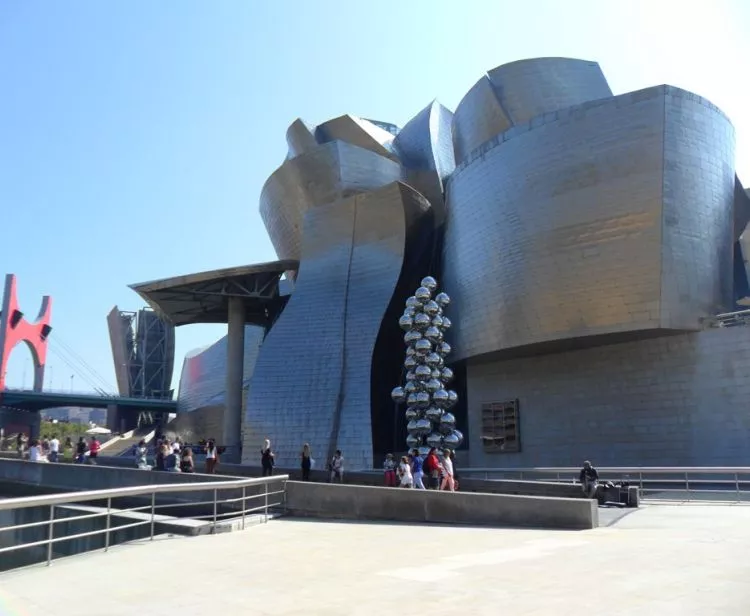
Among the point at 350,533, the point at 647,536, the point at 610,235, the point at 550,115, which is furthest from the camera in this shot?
the point at 550,115

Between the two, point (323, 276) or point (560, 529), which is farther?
point (323, 276)

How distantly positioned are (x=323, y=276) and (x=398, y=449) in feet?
24.6

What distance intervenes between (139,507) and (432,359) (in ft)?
35.8

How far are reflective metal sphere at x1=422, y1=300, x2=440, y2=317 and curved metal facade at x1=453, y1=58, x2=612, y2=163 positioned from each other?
7362 mm

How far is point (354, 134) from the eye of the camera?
30578 mm

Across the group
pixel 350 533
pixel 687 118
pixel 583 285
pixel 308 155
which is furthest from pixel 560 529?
pixel 308 155

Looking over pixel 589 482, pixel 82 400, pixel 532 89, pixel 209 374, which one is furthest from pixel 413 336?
pixel 82 400

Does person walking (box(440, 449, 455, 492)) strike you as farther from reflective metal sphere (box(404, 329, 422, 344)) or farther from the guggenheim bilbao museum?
the guggenheim bilbao museum

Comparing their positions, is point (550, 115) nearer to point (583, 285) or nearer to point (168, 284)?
point (583, 285)

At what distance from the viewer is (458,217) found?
2372cm

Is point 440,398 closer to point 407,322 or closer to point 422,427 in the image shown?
point 422,427

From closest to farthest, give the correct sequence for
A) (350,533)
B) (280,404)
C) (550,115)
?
(350,533), (550,115), (280,404)

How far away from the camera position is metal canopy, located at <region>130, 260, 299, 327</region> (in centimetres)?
2808

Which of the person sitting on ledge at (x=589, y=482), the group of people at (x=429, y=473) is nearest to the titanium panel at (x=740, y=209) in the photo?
the person sitting on ledge at (x=589, y=482)
